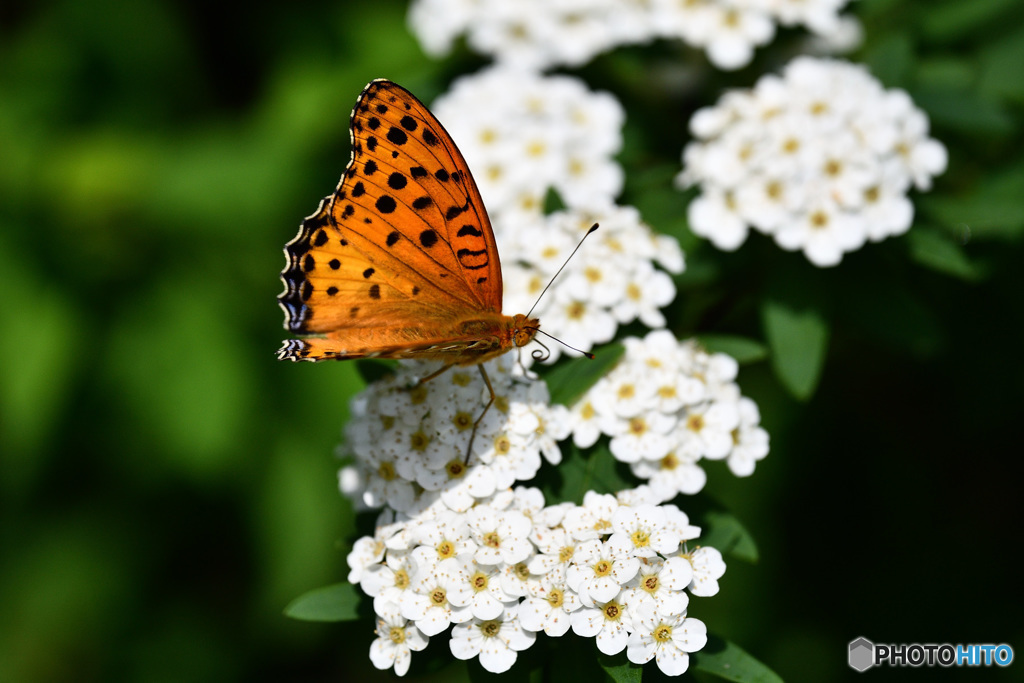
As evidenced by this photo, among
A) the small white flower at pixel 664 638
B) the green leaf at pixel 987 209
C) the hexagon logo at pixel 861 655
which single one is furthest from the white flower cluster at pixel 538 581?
the green leaf at pixel 987 209

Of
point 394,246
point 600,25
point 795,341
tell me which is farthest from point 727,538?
point 600,25

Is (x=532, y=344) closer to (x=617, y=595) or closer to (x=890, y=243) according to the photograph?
(x=617, y=595)

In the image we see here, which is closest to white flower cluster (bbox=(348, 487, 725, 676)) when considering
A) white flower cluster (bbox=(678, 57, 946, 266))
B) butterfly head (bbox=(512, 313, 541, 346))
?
butterfly head (bbox=(512, 313, 541, 346))

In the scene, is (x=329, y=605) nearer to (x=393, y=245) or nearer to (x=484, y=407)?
(x=484, y=407)

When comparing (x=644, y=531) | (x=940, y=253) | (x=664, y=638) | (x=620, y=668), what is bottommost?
(x=620, y=668)

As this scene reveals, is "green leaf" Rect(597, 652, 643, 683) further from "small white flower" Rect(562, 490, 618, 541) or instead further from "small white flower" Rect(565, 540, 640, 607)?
"small white flower" Rect(562, 490, 618, 541)

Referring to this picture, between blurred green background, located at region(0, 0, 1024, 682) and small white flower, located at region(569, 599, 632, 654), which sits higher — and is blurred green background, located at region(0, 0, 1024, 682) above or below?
above
